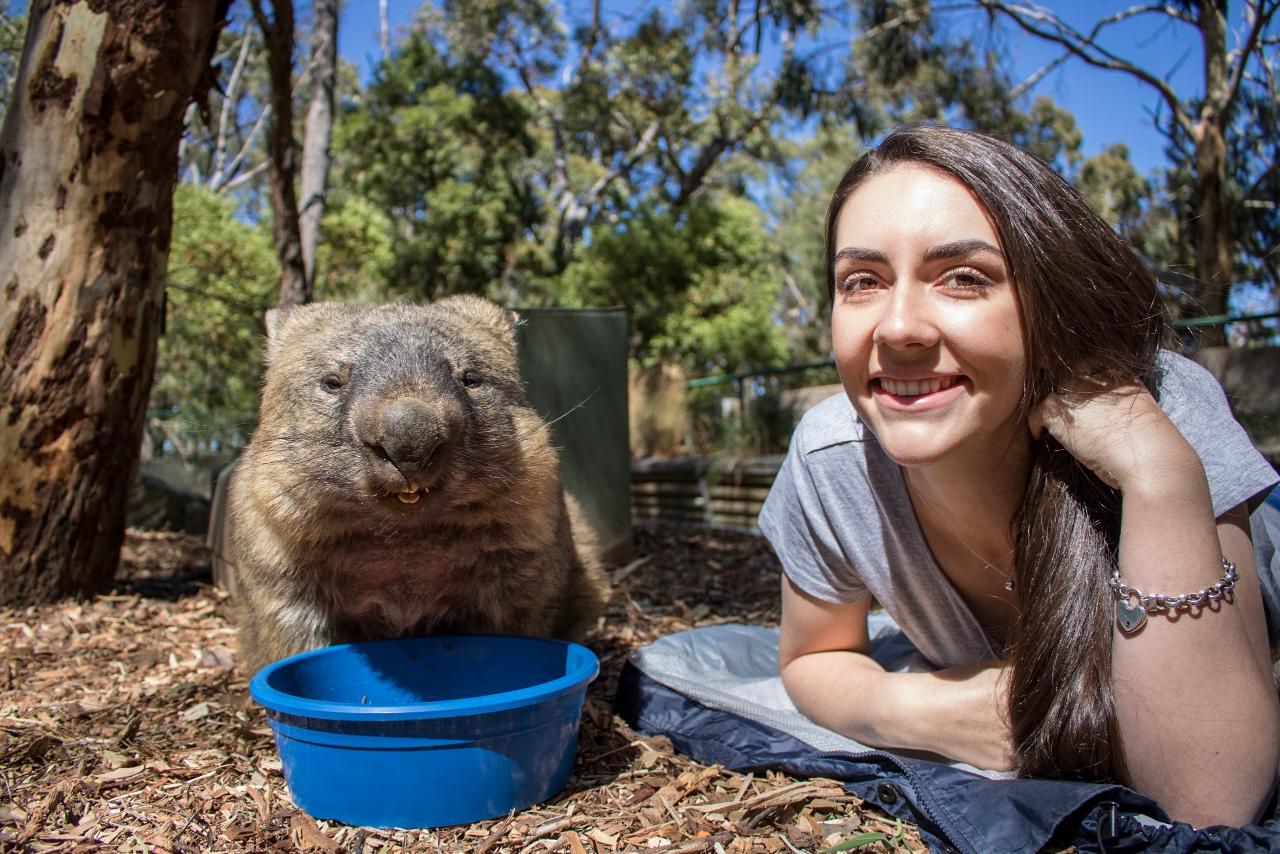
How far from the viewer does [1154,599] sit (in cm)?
170

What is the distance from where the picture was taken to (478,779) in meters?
1.89

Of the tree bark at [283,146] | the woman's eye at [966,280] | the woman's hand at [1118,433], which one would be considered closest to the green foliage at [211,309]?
the tree bark at [283,146]

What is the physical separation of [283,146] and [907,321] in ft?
12.4

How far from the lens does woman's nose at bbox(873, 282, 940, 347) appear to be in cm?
173

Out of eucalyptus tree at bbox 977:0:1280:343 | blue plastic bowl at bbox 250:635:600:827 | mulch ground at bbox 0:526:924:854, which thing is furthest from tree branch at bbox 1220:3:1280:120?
blue plastic bowl at bbox 250:635:600:827

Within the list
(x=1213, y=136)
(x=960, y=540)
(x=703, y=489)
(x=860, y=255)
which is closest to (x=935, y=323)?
(x=860, y=255)

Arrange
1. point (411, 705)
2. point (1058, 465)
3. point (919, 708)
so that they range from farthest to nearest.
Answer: point (919, 708) < point (1058, 465) < point (411, 705)

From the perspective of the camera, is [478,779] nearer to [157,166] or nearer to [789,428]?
[157,166]

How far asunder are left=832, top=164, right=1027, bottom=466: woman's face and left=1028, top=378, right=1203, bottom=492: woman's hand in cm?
9

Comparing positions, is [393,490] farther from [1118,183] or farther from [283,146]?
[1118,183]

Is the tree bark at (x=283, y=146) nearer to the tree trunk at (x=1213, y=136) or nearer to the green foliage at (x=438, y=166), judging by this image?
the tree trunk at (x=1213, y=136)

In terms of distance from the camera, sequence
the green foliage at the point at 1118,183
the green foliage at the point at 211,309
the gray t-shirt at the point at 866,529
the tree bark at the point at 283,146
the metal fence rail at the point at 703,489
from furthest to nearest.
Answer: the green foliage at the point at 1118,183 < the green foliage at the point at 211,309 < the metal fence rail at the point at 703,489 < the tree bark at the point at 283,146 < the gray t-shirt at the point at 866,529

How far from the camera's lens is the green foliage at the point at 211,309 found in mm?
10531

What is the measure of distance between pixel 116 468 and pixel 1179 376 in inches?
136
